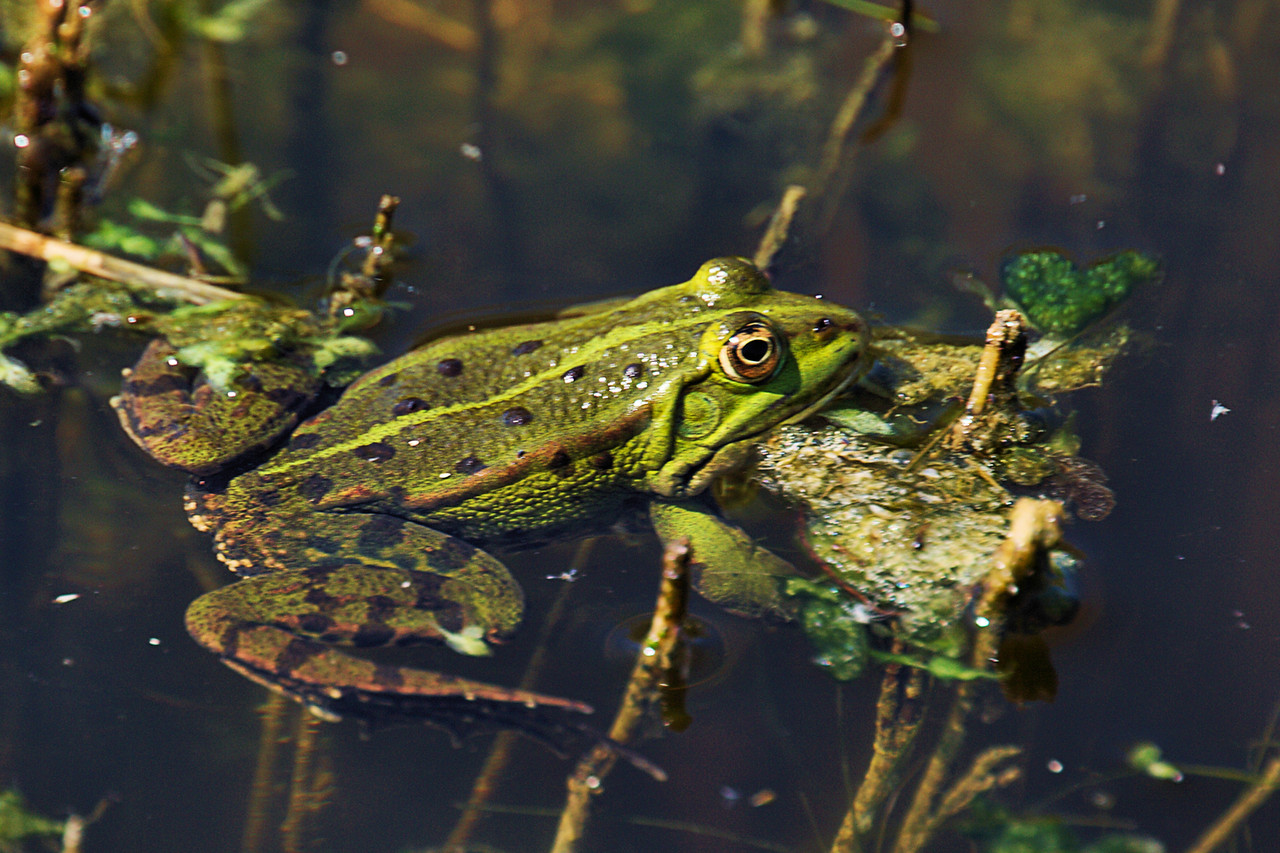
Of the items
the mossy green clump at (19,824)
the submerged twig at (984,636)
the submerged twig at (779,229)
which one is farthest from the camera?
the submerged twig at (779,229)

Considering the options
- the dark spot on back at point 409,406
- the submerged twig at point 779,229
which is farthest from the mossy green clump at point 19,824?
the submerged twig at point 779,229

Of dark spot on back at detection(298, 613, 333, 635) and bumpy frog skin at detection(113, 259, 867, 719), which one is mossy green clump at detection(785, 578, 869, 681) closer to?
bumpy frog skin at detection(113, 259, 867, 719)

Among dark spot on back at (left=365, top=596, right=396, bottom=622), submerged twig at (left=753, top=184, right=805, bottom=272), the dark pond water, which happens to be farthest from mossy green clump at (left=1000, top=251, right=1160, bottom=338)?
dark spot on back at (left=365, top=596, right=396, bottom=622)

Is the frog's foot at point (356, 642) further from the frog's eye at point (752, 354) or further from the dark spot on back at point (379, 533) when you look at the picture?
the frog's eye at point (752, 354)

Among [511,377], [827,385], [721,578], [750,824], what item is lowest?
[750,824]

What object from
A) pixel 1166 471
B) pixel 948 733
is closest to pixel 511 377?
pixel 948 733

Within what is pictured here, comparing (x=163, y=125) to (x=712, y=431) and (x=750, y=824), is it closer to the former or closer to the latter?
(x=712, y=431)

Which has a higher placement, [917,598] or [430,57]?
[430,57]
